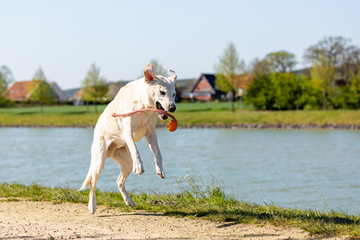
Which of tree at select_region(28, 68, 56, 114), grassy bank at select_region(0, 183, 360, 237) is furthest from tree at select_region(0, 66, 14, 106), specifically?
grassy bank at select_region(0, 183, 360, 237)

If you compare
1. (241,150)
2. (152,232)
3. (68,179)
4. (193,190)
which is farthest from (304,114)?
(152,232)

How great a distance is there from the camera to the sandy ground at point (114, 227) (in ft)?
22.2

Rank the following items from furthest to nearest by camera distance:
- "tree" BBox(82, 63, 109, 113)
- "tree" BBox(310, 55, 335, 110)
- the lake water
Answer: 1. "tree" BBox(82, 63, 109, 113)
2. "tree" BBox(310, 55, 335, 110)
3. the lake water

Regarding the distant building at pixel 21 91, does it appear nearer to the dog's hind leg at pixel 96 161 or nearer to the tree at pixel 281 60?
the tree at pixel 281 60

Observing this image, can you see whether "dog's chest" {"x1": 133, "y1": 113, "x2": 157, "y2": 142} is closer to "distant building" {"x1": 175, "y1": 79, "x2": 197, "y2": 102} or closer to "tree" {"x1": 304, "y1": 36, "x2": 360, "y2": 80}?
"tree" {"x1": 304, "y1": 36, "x2": 360, "y2": 80}

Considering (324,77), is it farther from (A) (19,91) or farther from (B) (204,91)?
(A) (19,91)

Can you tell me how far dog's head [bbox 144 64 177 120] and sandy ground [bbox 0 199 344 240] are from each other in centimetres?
170

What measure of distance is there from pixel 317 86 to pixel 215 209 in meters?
52.1

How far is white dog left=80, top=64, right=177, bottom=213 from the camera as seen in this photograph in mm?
7234

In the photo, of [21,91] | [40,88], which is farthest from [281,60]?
[21,91]

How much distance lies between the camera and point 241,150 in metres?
30.2

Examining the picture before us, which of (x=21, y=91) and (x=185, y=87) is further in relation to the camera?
(x=21, y=91)

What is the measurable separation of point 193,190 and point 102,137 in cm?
258

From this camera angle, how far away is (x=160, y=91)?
7211 mm
